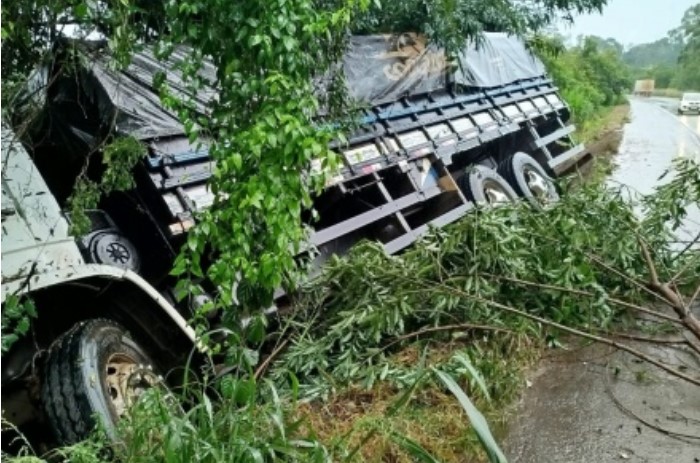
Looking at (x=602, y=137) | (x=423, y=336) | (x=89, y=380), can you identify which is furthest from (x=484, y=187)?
(x=602, y=137)

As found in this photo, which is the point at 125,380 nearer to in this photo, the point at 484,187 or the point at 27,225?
the point at 27,225

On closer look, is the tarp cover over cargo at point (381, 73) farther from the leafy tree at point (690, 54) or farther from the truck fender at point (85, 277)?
the leafy tree at point (690, 54)

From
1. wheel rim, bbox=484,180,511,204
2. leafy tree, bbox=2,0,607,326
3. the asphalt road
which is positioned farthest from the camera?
the asphalt road

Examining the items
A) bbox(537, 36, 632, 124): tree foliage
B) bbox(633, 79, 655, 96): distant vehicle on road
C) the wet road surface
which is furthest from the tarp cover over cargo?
bbox(633, 79, 655, 96): distant vehicle on road

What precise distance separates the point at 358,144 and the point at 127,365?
338 cm

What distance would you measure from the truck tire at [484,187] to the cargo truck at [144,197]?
0.02 m

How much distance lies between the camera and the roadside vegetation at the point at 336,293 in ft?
8.46

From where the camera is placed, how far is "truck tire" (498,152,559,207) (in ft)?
26.4

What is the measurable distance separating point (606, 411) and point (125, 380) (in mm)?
2389

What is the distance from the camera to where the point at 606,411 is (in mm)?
3402

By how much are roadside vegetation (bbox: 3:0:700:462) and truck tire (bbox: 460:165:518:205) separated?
2.03 m

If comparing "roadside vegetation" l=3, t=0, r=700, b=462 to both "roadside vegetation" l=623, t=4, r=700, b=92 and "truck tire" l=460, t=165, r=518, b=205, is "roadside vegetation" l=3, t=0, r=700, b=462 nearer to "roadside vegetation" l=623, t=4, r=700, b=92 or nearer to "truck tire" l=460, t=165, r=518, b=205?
"truck tire" l=460, t=165, r=518, b=205

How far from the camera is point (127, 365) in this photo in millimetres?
3195

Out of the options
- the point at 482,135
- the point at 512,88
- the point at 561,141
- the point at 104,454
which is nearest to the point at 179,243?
the point at 104,454
